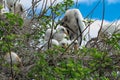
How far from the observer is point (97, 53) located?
3957mm

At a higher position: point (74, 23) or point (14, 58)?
point (74, 23)

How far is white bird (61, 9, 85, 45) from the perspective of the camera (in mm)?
5028

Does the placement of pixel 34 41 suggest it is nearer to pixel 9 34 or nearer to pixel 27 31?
pixel 27 31

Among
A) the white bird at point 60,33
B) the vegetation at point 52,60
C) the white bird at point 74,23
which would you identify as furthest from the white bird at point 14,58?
the white bird at point 74,23

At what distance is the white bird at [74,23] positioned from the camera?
5.03 m

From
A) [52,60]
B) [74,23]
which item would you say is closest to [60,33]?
[74,23]

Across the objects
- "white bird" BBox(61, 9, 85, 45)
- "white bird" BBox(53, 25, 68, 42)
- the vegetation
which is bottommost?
the vegetation

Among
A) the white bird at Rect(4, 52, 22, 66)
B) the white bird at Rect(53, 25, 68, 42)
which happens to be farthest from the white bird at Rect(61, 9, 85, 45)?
the white bird at Rect(4, 52, 22, 66)

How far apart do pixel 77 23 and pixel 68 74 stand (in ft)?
4.56

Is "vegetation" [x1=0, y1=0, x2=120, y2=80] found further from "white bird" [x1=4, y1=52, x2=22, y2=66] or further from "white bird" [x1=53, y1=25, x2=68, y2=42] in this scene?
"white bird" [x1=53, y1=25, x2=68, y2=42]

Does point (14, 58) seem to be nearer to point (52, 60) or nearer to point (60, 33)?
point (52, 60)

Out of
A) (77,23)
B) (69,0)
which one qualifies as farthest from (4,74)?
(69,0)

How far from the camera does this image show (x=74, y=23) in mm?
5062

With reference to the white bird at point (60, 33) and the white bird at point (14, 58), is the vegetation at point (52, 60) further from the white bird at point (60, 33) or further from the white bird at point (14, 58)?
the white bird at point (60, 33)
